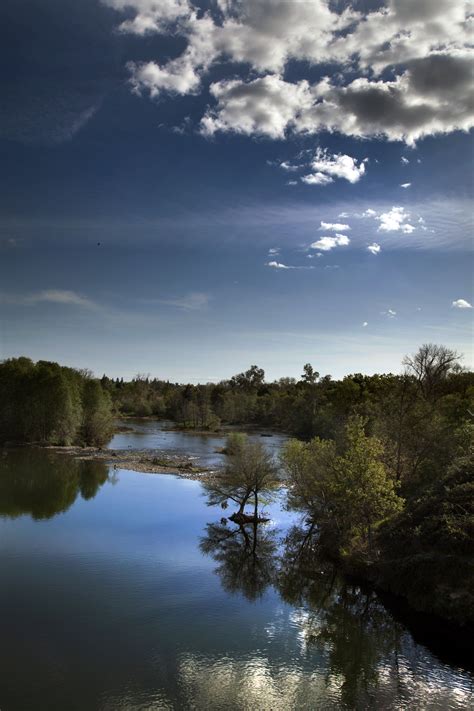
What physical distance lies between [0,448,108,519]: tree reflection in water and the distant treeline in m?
9.94

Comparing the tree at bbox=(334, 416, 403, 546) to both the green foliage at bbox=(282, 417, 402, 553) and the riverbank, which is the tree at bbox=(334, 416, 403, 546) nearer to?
the green foliage at bbox=(282, 417, 402, 553)

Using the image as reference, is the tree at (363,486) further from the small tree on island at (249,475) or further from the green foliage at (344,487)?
the small tree on island at (249,475)

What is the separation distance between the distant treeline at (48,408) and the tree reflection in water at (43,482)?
9938mm

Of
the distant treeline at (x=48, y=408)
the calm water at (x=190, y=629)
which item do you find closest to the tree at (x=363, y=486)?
the calm water at (x=190, y=629)

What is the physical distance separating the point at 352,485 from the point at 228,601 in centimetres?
1014

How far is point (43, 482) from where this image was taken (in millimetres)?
55531

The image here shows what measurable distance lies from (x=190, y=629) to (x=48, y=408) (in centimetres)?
6888

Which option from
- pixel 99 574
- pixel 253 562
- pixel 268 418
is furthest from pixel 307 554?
pixel 268 418

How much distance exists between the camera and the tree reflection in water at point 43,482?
45656 mm

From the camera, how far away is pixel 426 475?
36531mm

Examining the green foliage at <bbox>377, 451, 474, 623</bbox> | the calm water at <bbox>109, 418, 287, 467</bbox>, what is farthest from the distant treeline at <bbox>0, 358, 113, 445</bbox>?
the green foliage at <bbox>377, 451, 474, 623</bbox>

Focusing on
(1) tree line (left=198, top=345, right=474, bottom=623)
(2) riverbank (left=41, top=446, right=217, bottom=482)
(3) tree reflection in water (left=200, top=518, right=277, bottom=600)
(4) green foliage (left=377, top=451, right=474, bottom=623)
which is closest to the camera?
(4) green foliage (left=377, top=451, right=474, bottom=623)

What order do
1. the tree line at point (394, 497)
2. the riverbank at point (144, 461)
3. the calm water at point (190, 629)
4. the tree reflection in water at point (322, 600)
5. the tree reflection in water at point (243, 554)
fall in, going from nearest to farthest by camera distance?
the calm water at point (190, 629), the tree reflection in water at point (322, 600), the tree line at point (394, 497), the tree reflection in water at point (243, 554), the riverbank at point (144, 461)

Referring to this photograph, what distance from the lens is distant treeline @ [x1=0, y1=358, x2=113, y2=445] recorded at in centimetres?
8444
